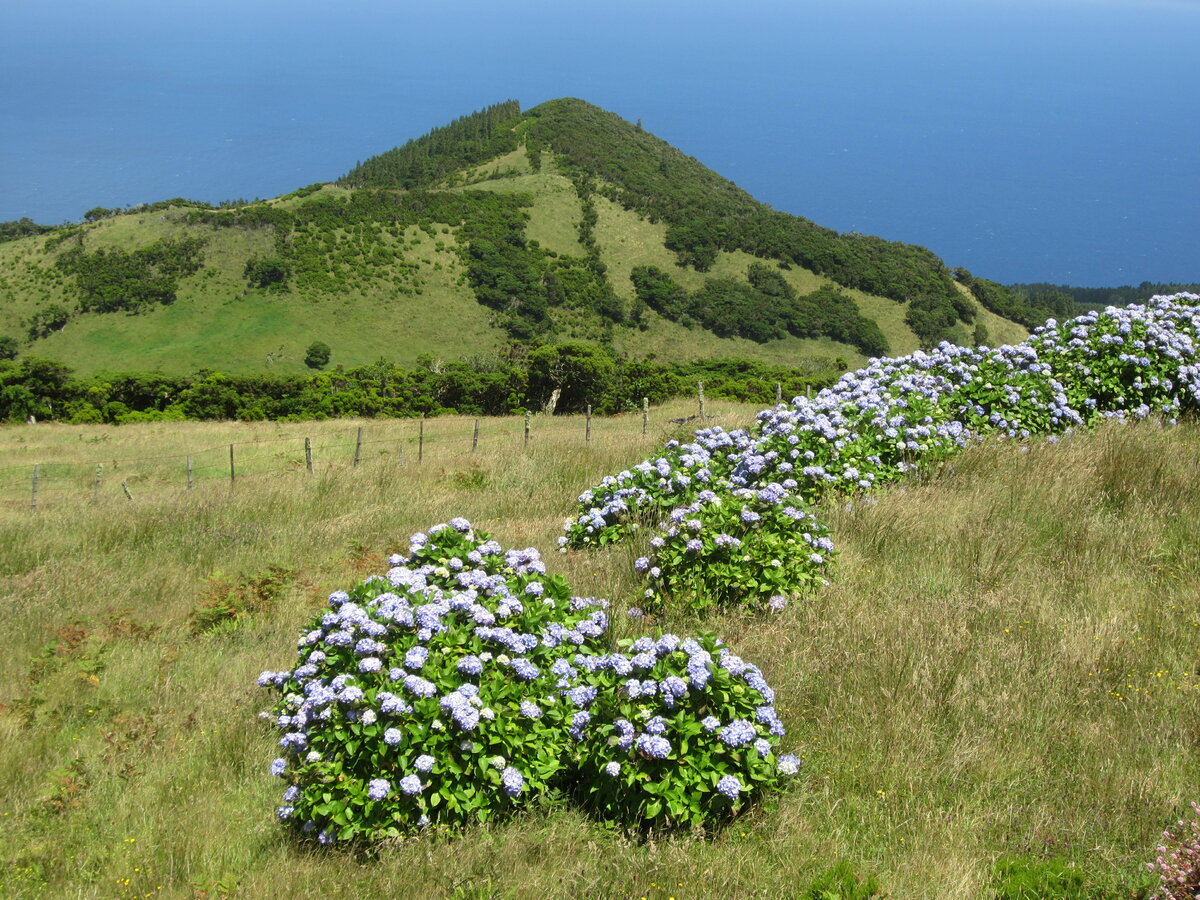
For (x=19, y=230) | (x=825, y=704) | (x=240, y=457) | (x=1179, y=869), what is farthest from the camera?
(x=19, y=230)

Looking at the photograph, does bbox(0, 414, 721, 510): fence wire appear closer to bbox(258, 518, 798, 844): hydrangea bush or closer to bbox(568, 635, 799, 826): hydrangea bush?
bbox(258, 518, 798, 844): hydrangea bush

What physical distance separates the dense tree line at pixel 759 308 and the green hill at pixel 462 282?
0.89 feet

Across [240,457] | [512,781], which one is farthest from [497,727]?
[240,457]

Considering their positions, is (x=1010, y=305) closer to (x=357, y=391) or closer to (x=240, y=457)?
(x=357, y=391)

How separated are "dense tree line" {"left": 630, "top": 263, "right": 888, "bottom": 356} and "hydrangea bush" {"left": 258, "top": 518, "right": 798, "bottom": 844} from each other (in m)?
106

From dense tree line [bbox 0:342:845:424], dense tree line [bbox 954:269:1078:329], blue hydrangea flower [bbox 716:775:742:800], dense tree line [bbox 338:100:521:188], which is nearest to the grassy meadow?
blue hydrangea flower [bbox 716:775:742:800]

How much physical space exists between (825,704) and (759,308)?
111 m

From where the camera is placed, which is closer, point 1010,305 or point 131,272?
point 131,272

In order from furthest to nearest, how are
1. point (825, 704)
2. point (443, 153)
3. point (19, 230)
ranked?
point (443, 153)
point (19, 230)
point (825, 704)

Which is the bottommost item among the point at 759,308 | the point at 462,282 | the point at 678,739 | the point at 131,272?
the point at 678,739

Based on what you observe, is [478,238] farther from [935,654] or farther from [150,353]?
[935,654]

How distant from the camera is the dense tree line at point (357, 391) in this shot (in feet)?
145

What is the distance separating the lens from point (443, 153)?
16738cm

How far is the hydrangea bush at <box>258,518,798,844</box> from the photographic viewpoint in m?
3.53
